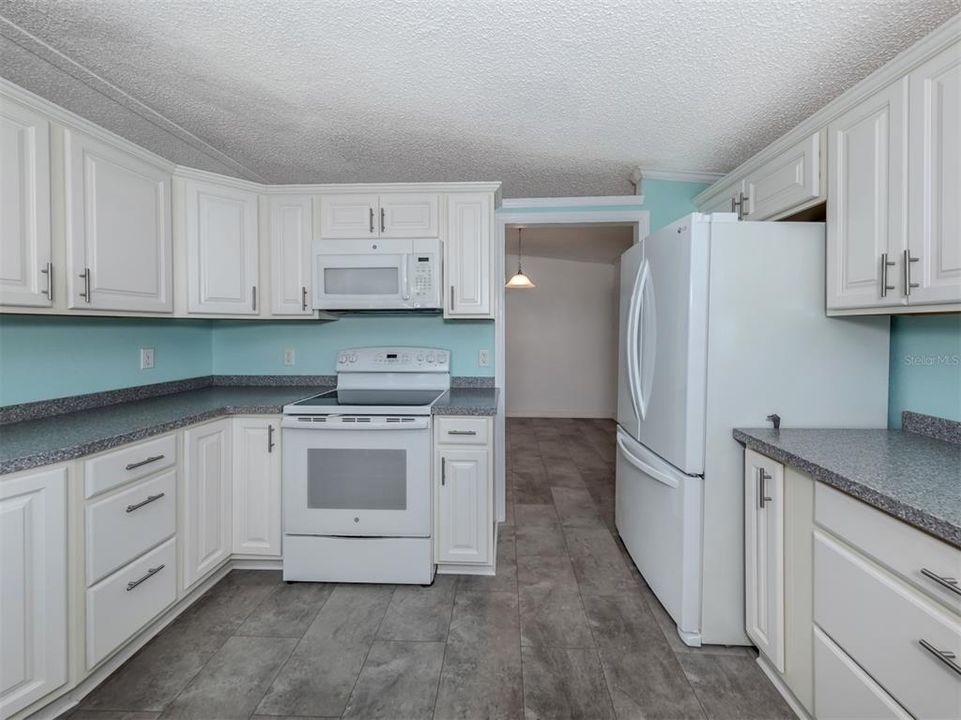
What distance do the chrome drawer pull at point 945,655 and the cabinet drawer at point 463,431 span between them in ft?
5.06

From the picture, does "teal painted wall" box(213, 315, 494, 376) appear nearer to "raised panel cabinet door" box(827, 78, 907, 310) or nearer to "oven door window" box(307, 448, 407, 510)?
"oven door window" box(307, 448, 407, 510)

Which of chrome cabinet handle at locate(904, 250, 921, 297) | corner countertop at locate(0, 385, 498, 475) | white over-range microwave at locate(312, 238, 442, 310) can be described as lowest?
corner countertop at locate(0, 385, 498, 475)

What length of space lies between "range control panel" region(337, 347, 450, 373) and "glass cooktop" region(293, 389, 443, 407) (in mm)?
152

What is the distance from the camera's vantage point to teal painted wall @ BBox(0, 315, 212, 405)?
5.65ft

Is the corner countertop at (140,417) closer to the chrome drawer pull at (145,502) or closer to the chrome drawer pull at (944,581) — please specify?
the chrome drawer pull at (145,502)

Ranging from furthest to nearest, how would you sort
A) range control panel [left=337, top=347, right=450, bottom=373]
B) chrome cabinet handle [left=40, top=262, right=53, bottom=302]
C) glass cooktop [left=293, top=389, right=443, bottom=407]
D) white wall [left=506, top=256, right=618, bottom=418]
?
white wall [left=506, top=256, right=618, bottom=418]
range control panel [left=337, top=347, right=450, bottom=373]
glass cooktop [left=293, top=389, right=443, bottom=407]
chrome cabinet handle [left=40, top=262, right=53, bottom=302]

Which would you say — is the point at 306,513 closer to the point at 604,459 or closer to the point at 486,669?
the point at 486,669

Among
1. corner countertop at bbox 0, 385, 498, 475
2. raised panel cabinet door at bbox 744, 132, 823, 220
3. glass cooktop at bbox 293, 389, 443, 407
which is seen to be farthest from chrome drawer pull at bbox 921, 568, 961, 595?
glass cooktop at bbox 293, 389, 443, 407

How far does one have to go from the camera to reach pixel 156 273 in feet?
6.84

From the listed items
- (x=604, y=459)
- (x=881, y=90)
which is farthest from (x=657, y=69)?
(x=604, y=459)

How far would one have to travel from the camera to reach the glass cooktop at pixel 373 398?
88.3 inches

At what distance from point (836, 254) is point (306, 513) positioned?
255cm

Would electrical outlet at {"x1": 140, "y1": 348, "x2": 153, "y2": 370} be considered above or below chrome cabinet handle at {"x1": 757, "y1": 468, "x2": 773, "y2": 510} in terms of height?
above

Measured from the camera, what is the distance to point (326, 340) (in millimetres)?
2865
